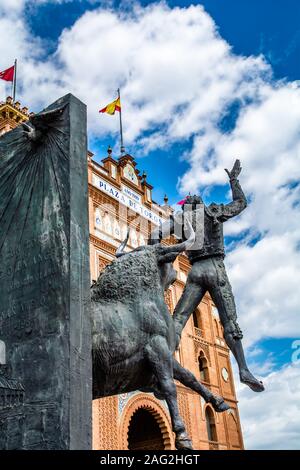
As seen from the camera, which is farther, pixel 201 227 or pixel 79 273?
pixel 201 227

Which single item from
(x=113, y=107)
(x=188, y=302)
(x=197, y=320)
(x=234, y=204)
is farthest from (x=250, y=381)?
(x=197, y=320)

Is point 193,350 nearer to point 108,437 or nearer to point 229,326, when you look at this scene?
point 108,437

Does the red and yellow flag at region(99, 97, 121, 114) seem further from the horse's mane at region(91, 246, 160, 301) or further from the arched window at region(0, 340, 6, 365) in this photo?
the arched window at region(0, 340, 6, 365)

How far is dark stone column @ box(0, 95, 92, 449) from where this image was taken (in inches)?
90.7

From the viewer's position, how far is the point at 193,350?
17.7m

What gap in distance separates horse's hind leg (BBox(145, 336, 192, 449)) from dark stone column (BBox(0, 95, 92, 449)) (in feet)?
1.73

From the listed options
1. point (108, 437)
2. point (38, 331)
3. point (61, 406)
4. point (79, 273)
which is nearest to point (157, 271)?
point (79, 273)

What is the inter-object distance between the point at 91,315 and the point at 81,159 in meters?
0.83

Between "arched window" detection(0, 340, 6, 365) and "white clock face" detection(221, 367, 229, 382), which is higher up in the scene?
"white clock face" detection(221, 367, 229, 382)

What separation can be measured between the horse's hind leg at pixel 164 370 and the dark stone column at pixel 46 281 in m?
0.53

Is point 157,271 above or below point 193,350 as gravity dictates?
below

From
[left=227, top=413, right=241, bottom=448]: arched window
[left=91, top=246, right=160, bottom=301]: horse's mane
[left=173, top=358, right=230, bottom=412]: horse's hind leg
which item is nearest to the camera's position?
[left=91, top=246, right=160, bottom=301]: horse's mane

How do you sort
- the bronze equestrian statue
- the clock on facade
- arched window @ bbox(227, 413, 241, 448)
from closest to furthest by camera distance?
the bronze equestrian statue
the clock on facade
arched window @ bbox(227, 413, 241, 448)

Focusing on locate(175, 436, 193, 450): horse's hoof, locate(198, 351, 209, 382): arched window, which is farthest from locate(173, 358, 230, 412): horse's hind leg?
locate(198, 351, 209, 382): arched window
